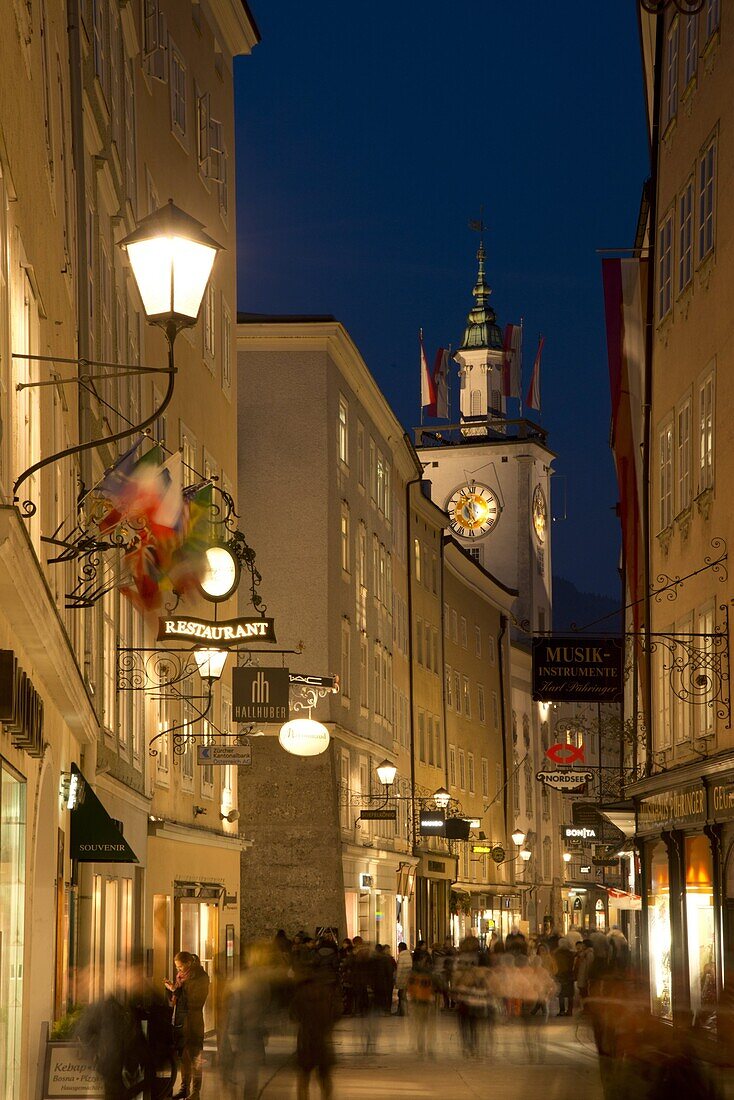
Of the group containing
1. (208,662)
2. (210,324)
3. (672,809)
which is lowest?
(672,809)

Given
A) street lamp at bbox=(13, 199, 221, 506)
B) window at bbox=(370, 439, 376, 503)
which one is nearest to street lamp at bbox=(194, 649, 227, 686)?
street lamp at bbox=(13, 199, 221, 506)

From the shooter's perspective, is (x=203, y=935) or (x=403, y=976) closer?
(x=203, y=935)

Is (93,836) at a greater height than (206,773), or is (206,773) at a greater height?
(206,773)

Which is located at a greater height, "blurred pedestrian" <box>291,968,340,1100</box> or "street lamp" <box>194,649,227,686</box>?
"street lamp" <box>194,649,227,686</box>

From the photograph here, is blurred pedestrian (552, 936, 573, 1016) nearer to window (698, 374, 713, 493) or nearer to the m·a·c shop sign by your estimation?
the m·a·c shop sign

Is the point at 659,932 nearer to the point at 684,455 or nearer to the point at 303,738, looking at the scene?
the point at 303,738

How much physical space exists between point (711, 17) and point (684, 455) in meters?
6.45

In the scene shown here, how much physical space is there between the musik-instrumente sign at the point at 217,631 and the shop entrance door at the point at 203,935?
968 cm

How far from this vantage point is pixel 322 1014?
1880 centimetres

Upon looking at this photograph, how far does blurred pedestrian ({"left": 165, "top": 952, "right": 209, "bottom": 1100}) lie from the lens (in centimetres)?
1959

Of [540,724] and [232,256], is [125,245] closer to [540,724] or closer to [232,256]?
[232,256]

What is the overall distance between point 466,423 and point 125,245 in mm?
95967

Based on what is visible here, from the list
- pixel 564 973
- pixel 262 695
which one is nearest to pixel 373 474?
pixel 564 973

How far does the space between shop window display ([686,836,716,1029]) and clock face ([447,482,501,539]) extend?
7548 cm
